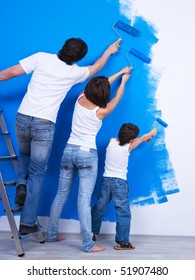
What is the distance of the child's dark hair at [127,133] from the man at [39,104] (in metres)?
0.49

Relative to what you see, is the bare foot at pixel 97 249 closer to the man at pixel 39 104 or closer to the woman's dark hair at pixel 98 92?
the man at pixel 39 104

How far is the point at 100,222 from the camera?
3268mm

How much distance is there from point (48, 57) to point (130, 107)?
75 cm

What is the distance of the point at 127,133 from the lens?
125 inches

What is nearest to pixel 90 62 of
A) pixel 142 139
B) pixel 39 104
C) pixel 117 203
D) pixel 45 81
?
pixel 45 81

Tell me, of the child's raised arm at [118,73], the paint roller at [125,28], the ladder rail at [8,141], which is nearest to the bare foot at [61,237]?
the ladder rail at [8,141]

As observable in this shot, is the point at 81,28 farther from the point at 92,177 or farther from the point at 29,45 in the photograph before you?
the point at 92,177

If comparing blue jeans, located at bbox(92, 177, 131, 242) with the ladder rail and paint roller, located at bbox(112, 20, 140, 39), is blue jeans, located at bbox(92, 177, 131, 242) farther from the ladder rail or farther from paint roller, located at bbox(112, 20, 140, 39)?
paint roller, located at bbox(112, 20, 140, 39)

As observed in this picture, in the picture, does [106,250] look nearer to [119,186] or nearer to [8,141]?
[119,186]

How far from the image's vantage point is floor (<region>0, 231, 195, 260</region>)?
292 centimetres

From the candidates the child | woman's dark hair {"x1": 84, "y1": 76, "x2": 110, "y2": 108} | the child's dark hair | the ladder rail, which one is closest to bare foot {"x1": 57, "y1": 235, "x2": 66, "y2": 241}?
the child

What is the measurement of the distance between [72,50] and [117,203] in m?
1.11

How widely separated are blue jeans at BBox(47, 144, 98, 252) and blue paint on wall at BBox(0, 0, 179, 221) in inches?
10.4
